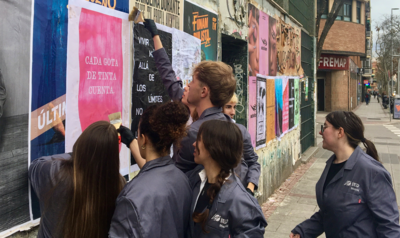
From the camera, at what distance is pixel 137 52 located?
3.39 metres

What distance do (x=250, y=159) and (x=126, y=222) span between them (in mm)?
1454

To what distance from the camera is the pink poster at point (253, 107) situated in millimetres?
6445

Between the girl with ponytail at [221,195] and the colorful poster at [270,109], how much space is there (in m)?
5.47

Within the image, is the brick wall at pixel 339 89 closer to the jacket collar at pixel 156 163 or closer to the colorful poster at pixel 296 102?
the colorful poster at pixel 296 102

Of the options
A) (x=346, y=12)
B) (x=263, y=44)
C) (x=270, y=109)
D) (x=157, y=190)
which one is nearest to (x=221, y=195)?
(x=157, y=190)

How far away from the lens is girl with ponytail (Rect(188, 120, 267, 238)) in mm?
1935

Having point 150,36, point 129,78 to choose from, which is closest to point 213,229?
point 129,78

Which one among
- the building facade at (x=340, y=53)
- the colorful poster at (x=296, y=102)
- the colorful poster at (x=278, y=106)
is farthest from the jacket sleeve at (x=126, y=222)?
the building facade at (x=340, y=53)

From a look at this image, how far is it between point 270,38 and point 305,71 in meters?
→ 5.07

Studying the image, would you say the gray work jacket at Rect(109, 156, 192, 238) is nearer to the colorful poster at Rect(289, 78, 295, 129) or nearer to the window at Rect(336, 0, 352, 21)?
the colorful poster at Rect(289, 78, 295, 129)

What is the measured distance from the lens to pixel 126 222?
5.59 feet

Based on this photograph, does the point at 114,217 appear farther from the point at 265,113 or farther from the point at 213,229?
the point at 265,113

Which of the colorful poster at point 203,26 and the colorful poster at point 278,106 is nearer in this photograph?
the colorful poster at point 203,26

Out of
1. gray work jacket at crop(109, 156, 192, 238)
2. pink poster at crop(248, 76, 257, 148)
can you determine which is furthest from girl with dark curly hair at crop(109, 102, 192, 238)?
pink poster at crop(248, 76, 257, 148)
